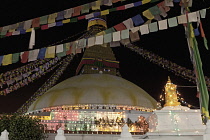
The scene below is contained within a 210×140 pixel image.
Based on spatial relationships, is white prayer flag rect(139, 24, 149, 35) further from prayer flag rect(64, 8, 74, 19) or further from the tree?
the tree

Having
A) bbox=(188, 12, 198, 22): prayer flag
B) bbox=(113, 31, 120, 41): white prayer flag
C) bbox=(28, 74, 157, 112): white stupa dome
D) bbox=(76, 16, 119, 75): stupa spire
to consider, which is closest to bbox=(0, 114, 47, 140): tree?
bbox=(28, 74, 157, 112): white stupa dome

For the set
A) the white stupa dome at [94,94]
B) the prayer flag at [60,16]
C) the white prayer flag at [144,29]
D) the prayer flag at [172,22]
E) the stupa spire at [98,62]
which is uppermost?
the stupa spire at [98,62]

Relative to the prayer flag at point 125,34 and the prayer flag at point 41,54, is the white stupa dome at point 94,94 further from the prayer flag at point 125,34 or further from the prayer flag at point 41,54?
the prayer flag at point 125,34

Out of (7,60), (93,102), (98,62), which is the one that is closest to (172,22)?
(7,60)

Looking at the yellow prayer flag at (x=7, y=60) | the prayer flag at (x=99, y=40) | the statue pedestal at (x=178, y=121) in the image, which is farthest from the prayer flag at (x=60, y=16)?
the statue pedestal at (x=178, y=121)

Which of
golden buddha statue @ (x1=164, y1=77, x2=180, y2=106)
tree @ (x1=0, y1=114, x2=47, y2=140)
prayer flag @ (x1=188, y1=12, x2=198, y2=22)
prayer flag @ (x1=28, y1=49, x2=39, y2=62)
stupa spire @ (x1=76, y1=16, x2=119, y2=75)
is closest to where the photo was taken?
prayer flag @ (x1=188, y1=12, x2=198, y2=22)

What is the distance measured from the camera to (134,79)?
103 ft

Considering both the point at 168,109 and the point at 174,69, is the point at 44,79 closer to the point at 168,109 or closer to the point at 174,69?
the point at 174,69

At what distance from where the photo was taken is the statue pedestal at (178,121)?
37.9 ft

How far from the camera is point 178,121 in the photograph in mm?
11750

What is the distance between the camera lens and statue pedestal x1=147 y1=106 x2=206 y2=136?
1155cm

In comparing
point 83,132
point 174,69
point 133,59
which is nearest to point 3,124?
point 83,132

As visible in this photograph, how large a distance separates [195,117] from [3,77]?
13758 mm

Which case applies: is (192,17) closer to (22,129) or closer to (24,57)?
(24,57)
